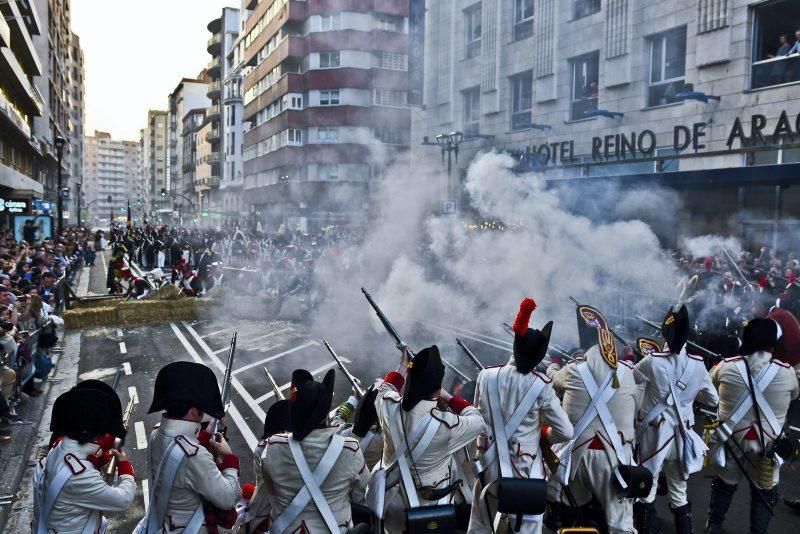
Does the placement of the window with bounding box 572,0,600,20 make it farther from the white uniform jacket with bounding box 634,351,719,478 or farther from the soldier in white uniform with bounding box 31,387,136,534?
the soldier in white uniform with bounding box 31,387,136,534

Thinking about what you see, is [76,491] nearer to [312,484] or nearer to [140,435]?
[312,484]

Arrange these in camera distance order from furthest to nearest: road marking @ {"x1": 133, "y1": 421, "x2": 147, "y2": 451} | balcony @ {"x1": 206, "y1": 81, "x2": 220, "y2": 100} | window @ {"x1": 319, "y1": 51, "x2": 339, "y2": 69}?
balcony @ {"x1": 206, "y1": 81, "x2": 220, "y2": 100} < window @ {"x1": 319, "y1": 51, "x2": 339, "y2": 69} < road marking @ {"x1": 133, "y1": 421, "x2": 147, "y2": 451}

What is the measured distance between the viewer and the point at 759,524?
519cm

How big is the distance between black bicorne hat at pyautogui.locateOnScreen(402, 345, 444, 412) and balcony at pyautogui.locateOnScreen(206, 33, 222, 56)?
274ft

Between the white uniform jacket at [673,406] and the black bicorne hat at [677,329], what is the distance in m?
0.08

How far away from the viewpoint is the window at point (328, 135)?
42.0 m

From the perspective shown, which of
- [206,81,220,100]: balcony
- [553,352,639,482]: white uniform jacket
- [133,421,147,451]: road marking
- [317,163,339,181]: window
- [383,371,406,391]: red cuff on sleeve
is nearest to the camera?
[383,371,406,391]: red cuff on sleeve

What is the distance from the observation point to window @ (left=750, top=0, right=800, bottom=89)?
1438cm

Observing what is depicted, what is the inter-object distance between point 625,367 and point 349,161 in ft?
119

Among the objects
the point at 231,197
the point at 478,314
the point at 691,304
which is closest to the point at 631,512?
the point at 691,304

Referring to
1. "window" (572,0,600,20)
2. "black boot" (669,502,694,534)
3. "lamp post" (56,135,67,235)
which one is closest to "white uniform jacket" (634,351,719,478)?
"black boot" (669,502,694,534)

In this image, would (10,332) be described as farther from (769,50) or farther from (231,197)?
(231,197)

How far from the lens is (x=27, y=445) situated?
309 inches

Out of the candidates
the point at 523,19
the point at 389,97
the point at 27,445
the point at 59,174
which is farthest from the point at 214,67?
the point at 27,445
